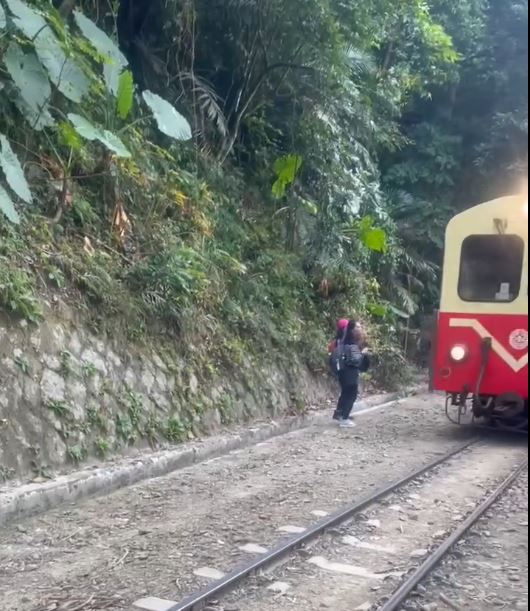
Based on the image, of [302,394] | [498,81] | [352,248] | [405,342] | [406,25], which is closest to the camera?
[302,394]

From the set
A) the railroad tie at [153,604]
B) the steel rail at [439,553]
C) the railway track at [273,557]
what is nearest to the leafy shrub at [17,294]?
the railway track at [273,557]

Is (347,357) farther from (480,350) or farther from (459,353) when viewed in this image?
(480,350)

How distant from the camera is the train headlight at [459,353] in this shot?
10.6m

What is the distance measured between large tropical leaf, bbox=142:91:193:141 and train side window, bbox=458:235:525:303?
399cm

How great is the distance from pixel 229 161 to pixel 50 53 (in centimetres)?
616

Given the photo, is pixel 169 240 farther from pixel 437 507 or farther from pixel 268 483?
pixel 437 507

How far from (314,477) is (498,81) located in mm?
16148

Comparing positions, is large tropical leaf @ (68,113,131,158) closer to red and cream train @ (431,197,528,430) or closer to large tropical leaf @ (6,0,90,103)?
large tropical leaf @ (6,0,90,103)

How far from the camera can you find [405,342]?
19.5 meters

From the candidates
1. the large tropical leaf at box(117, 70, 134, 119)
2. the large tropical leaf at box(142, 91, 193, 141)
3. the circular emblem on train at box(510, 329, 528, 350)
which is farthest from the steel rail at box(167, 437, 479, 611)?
the large tropical leaf at box(117, 70, 134, 119)

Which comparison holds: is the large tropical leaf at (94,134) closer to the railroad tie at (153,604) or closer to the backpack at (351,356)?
the backpack at (351,356)

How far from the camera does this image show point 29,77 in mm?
8453

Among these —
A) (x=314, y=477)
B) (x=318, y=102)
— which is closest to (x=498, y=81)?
(x=318, y=102)

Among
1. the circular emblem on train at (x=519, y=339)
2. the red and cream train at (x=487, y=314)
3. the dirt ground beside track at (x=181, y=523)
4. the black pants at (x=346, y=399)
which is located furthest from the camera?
the black pants at (x=346, y=399)
